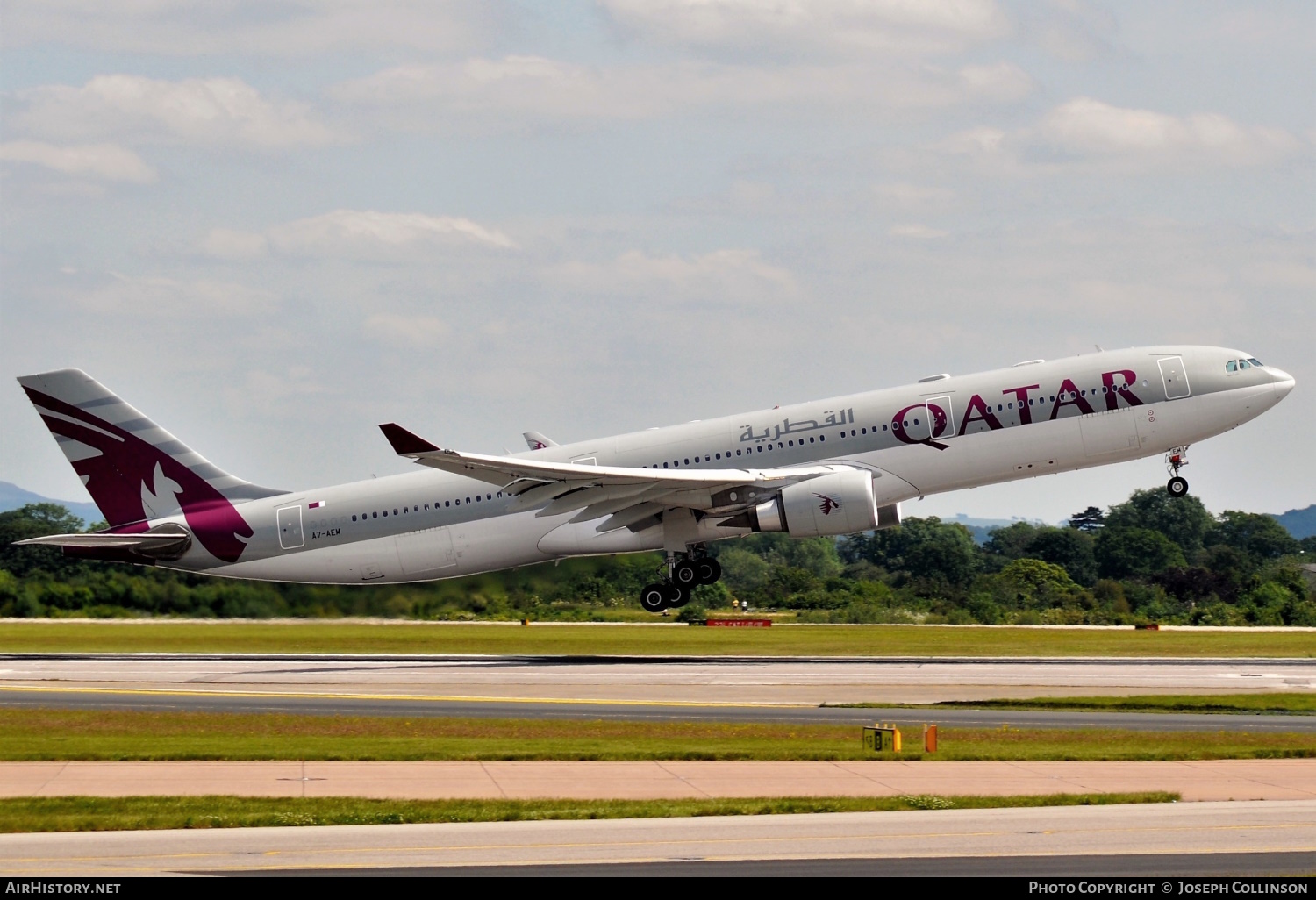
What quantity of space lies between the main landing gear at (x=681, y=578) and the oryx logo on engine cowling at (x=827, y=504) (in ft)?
15.6

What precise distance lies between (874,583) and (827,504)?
1628 inches

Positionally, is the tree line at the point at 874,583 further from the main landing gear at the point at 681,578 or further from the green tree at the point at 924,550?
the main landing gear at the point at 681,578

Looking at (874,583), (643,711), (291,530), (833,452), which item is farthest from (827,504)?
(874,583)

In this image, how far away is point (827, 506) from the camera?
4216cm

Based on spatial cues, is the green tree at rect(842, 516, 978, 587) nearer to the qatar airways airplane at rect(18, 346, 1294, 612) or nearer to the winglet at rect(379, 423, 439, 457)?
the qatar airways airplane at rect(18, 346, 1294, 612)

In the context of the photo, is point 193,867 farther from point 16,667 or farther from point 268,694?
point 16,667

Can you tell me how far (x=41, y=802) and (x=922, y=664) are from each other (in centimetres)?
2915

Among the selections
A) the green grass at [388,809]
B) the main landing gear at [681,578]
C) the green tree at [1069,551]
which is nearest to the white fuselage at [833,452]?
the main landing gear at [681,578]

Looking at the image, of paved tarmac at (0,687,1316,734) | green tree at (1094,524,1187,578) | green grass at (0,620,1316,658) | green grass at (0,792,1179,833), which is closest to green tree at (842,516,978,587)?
green tree at (1094,524,1187,578)

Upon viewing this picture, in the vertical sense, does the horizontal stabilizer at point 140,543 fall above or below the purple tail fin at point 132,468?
below

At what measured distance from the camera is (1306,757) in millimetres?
24312

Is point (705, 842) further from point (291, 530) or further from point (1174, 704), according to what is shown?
point (291, 530)

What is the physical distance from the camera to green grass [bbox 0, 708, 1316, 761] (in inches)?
967

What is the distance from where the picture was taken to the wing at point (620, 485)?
4166 cm
